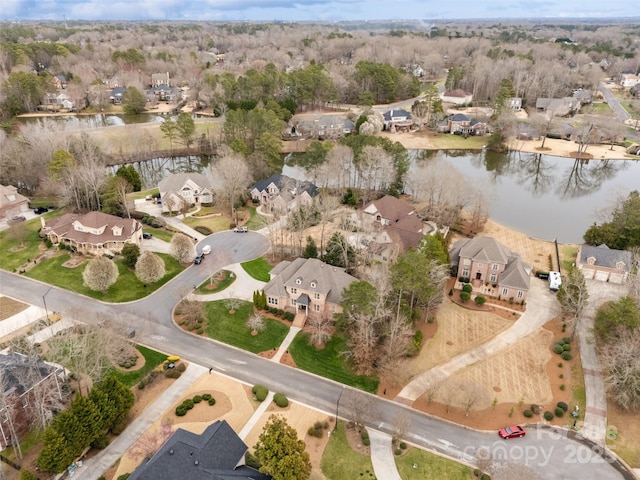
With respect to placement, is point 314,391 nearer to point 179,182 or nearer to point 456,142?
point 179,182

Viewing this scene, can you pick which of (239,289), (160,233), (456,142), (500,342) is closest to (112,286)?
(160,233)

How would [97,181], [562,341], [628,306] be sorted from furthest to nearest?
[97,181] < [562,341] < [628,306]

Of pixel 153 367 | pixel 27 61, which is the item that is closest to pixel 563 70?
pixel 153 367

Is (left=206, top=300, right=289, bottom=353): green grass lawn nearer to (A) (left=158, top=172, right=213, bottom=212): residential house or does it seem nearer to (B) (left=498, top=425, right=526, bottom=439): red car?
(B) (left=498, top=425, right=526, bottom=439): red car

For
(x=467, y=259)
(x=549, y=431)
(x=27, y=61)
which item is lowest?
(x=549, y=431)

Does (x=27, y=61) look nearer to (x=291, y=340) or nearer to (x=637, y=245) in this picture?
(x=291, y=340)

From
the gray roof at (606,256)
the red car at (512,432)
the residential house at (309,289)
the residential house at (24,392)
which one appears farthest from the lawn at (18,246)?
the gray roof at (606,256)
